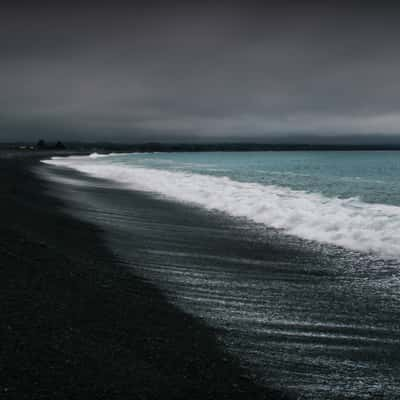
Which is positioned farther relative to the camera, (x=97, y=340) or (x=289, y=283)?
(x=289, y=283)

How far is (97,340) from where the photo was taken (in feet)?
14.7

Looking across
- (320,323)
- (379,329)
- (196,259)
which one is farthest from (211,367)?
(196,259)

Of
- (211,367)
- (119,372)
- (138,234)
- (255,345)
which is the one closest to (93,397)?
(119,372)

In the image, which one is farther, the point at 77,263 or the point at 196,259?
the point at 196,259

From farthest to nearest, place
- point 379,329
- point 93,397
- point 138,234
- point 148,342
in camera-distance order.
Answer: point 138,234 < point 379,329 < point 148,342 < point 93,397

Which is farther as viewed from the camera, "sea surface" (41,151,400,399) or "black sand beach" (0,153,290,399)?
"sea surface" (41,151,400,399)

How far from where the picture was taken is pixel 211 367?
4.24 meters

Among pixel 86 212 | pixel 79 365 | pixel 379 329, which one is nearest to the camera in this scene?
pixel 79 365

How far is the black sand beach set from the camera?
3.60 metres

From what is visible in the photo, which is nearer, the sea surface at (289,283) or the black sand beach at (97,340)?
the black sand beach at (97,340)

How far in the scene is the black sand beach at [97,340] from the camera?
142 inches

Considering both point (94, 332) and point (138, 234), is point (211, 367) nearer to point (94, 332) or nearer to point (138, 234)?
point (94, 332)

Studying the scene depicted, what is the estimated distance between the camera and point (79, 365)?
3.83 m

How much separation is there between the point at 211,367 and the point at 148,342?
78 centimetres
